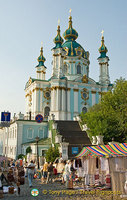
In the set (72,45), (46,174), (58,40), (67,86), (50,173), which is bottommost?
(46,174)

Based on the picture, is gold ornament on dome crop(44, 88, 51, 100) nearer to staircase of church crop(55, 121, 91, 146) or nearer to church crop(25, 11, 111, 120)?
church crop(25, 11, 111, 120)

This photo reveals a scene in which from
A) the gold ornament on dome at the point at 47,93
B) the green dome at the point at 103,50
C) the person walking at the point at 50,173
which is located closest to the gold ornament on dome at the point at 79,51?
the green dome at the point at 103,50

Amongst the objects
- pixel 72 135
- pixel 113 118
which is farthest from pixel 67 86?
pixel 72 135

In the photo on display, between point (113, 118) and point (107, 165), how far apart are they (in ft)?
51.3

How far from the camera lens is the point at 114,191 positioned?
10008 millimetres

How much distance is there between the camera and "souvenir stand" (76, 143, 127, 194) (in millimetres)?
10102

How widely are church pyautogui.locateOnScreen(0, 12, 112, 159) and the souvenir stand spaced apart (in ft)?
67.8

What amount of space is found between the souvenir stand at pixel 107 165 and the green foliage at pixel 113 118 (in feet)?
40.7

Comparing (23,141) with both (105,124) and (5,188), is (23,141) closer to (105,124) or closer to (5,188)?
(105,124)

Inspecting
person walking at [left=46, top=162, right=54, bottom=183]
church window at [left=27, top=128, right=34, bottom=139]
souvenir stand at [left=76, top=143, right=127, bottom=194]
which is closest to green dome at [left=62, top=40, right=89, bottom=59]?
church window at [left=27, top=128, right=34, bottom=139]

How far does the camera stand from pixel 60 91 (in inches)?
1849

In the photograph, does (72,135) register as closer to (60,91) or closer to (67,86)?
(60,91)

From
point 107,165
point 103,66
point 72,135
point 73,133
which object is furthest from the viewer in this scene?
point 103,66

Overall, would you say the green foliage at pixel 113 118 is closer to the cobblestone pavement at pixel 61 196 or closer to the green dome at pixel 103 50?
the cobblestone pavement at pixel 61 196
